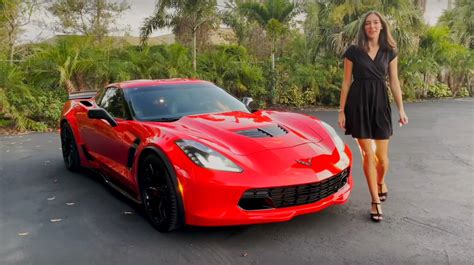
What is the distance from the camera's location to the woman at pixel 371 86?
3781mm

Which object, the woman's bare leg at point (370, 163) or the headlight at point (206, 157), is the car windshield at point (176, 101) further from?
the woman's bare leg at point (370, 163)

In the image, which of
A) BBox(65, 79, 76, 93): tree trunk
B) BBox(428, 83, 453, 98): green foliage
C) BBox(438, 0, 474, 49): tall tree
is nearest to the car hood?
BBox(65, 79, 76, 93): tree trunk

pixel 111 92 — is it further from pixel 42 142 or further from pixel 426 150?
pixel 426 150

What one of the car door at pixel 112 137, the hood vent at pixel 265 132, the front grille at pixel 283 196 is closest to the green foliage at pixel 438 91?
the hood vent at pixel 265 132

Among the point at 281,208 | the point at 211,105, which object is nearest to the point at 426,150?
the point at 211,105

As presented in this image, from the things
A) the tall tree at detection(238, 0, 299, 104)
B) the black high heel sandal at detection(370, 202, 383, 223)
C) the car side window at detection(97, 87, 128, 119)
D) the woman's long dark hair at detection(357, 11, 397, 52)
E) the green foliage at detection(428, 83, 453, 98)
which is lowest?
the green foliage at detection(428, 83, 453, 98)

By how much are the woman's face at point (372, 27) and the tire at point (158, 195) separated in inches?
81.7

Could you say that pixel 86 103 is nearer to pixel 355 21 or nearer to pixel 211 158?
pixel 211 158

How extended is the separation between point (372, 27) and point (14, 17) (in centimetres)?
1206

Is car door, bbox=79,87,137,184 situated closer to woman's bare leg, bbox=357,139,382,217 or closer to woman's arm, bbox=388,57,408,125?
woman's bare leg, bbox=357,139,382,217

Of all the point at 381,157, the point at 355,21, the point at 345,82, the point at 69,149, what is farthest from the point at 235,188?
the point at 355,21

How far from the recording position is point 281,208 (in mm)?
3295

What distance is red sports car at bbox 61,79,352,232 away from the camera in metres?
3.24

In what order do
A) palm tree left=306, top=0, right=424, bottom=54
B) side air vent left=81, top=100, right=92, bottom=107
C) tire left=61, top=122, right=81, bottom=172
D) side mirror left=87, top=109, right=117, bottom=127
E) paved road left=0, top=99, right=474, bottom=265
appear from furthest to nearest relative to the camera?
palm tree left=306, top=0, right=424, bottom=54
tire left=61, top=122, right=81, bottom=172
side air vent left=81, top=100, right=92, bottom=107
side mirror left=87, top=109, right=117, bottom=127
paved road left=0, top=99, right=474, bottom=265
